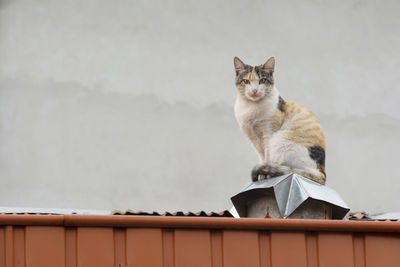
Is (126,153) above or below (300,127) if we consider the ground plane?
above

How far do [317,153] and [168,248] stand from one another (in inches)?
65.2

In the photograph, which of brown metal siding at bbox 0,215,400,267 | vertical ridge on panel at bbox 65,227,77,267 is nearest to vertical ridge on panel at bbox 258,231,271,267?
brown metal siding at bbox 0,215,400,267

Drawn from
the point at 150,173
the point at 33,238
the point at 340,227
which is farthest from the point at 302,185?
the point at 150,173

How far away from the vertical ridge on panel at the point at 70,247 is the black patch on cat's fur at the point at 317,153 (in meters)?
1.94

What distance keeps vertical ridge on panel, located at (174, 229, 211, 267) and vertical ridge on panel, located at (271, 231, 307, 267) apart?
362 millimetres

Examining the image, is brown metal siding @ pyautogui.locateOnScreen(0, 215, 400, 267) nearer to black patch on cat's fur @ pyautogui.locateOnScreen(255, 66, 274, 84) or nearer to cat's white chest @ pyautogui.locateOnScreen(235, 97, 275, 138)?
cat's white chest @ pyautogui.locateOnScreen(235, 97, 275, 138)

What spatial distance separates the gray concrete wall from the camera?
394 inches

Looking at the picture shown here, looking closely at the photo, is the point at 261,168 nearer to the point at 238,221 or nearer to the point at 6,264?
the point at 238,221

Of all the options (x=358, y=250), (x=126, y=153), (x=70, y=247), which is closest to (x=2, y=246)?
(x=70, y=247)

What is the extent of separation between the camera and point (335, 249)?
14.5 feet

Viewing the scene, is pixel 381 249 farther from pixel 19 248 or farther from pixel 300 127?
pixel 19 248

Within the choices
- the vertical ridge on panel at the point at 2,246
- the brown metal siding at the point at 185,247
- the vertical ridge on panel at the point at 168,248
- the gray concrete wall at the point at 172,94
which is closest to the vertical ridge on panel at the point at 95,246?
the brown metal siding at the point at 185,247

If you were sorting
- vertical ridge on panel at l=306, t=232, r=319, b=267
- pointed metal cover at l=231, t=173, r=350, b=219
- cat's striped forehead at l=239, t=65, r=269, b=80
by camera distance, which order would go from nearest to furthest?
vertical ridge on panel at l=306, t=232, r=319, b=267 < pointed metal cover at l=231, t=173, r=350, b=219 < cat's striped forehead at l=239, t=65, r=269, b=80

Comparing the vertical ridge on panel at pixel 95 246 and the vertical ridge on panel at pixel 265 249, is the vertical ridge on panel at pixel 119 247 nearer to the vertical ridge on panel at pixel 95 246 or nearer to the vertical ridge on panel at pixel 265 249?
the vertical ridge on panel at pixel 95 246
